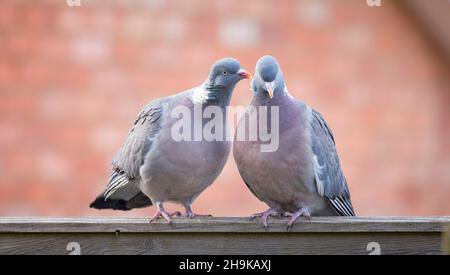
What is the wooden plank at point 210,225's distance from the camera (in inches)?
100

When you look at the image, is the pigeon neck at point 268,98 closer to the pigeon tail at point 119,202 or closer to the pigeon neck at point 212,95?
the pigeon neck at point 212,95

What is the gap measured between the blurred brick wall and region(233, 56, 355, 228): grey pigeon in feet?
4.56

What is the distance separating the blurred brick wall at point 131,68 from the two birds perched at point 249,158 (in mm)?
1356

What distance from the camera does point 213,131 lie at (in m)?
3.15

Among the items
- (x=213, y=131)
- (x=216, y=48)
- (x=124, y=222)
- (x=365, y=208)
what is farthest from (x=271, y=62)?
(x=365, y=208)

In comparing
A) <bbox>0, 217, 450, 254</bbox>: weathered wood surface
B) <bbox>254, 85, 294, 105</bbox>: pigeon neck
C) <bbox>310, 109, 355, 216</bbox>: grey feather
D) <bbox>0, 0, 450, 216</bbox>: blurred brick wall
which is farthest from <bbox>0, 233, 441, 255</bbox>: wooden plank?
<bbox>0, 0, 450, 216</bbox>: blurred brick wall

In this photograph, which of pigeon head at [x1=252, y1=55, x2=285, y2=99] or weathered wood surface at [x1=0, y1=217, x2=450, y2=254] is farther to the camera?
pigeon head at [x1=252, y1=55, x2=285, y2=99]

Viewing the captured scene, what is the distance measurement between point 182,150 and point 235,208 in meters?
1.60

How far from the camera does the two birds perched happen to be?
10.1 feet

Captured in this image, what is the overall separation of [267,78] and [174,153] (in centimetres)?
44

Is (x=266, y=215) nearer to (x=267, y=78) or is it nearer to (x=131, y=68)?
(x=267, y=78)

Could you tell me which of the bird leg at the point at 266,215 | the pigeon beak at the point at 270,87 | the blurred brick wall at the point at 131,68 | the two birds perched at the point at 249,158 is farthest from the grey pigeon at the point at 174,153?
the blurred brick wall at the point at 131,68

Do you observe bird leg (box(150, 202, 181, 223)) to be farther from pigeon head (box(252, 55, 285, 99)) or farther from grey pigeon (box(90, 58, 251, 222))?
pigeon head (box(252, 55, 285, 99))
